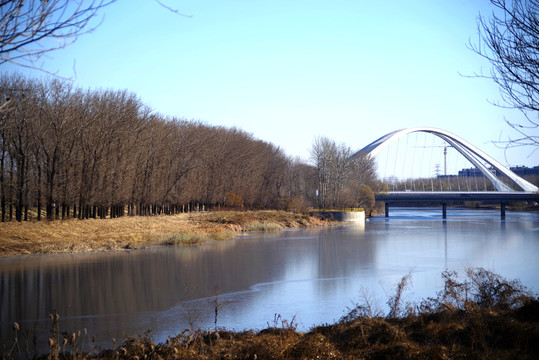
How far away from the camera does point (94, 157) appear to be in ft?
100

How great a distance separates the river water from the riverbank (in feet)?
5.28

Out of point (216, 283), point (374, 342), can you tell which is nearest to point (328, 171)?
point (216, 283)

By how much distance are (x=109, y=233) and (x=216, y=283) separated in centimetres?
1354

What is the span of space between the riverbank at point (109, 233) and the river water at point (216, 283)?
1610mm

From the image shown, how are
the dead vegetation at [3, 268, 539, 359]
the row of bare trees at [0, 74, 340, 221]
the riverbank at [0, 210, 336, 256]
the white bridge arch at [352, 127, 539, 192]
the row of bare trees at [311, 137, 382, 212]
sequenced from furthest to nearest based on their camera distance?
1. the white bridge arch at [352, 127, 539, 192]
2. the row of bare trees at [311, 137, 382, 212]
3. the row of bare trees at [0, 74, 340, 221]
4. the riverbank at [0, 210, 336, 256]
5. the dead vegetation at [3, 268, 539, 359]

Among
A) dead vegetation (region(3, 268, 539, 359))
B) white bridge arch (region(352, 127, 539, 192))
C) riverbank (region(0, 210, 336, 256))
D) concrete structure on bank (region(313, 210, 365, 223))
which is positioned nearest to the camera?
dead vegetation (region(3, 268, 539, 359))

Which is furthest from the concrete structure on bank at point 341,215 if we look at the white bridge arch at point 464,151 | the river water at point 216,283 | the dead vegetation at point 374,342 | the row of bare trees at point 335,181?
the dead vegetation at point 374,342

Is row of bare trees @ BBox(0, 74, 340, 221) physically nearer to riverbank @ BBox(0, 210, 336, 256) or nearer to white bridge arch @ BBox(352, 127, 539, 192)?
riverbank @ BBox(0, 210, 336, 256)

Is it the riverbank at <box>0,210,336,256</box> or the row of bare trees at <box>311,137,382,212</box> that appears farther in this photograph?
the row of bare trees at <box>311,137,382,212</box>

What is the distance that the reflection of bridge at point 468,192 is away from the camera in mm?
60938

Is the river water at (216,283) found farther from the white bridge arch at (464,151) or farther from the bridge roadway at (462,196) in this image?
the white bridge arch at (464,151)

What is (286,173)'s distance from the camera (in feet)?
251

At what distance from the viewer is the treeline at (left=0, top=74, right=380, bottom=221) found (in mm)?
28344

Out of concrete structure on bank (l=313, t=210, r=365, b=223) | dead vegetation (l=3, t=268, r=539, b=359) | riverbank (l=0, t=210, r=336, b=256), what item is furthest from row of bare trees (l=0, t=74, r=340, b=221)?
dead vegetation (l=3, t=268, r=539, b=359)
